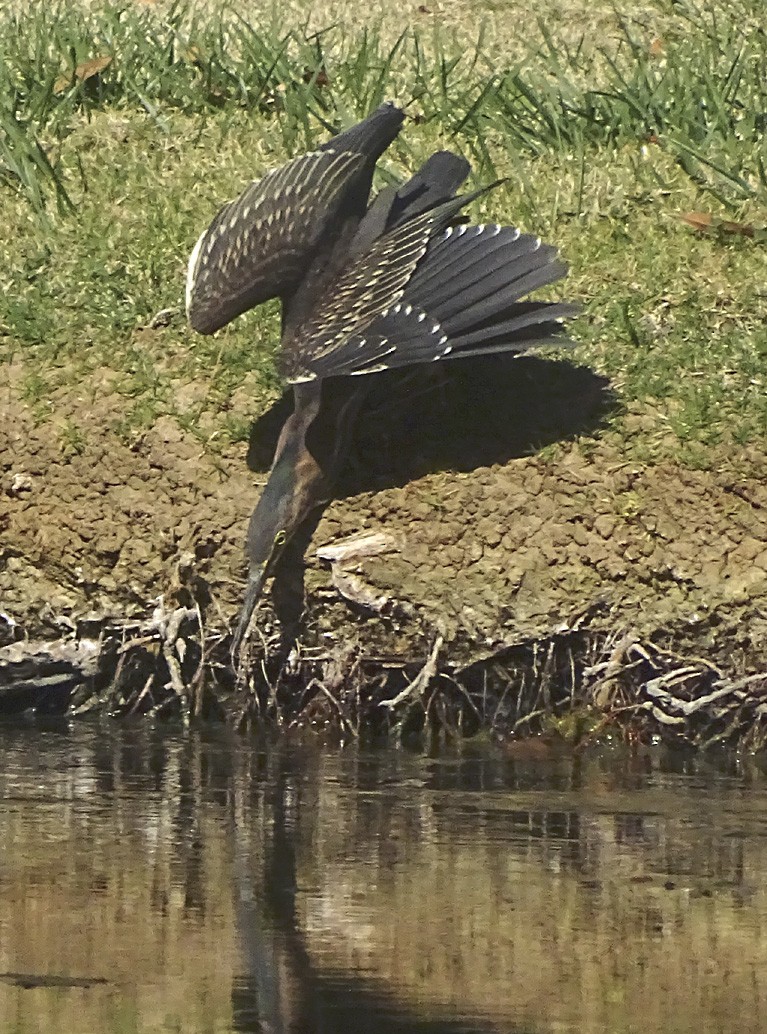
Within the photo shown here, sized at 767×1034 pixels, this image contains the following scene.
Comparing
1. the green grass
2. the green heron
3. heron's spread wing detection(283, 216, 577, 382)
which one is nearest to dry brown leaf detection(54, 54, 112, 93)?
the green grass

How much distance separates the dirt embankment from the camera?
250 inches

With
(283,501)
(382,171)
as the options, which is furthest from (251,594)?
(382,171)

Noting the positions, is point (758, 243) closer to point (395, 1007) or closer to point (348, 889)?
point (348, 889)

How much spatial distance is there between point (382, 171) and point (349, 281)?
1.18 m

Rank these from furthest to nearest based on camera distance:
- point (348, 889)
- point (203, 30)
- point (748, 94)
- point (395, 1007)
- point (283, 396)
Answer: point (203, 30), point (748, 94), point (283, 396), point (348, 889), point (395, 1007)

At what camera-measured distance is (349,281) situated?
6598 mm

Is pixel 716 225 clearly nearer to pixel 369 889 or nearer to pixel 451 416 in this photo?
pixel 451 416

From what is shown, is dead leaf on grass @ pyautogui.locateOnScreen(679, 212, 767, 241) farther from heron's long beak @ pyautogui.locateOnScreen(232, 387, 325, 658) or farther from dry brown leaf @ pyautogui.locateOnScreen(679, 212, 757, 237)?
heron's long beak @ pyautogui.locateOnScreen(232, 387, 325, 658)

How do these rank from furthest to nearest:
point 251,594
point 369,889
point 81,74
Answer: point 81,74 < point 251,594 < point 369,889

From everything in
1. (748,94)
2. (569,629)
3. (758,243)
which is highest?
(748,94)

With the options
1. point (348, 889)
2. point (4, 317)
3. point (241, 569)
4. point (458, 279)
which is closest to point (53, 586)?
point (241, 569)

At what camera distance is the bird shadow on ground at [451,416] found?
664cm

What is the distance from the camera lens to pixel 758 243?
24.0 ft

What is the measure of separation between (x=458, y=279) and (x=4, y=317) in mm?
1596
